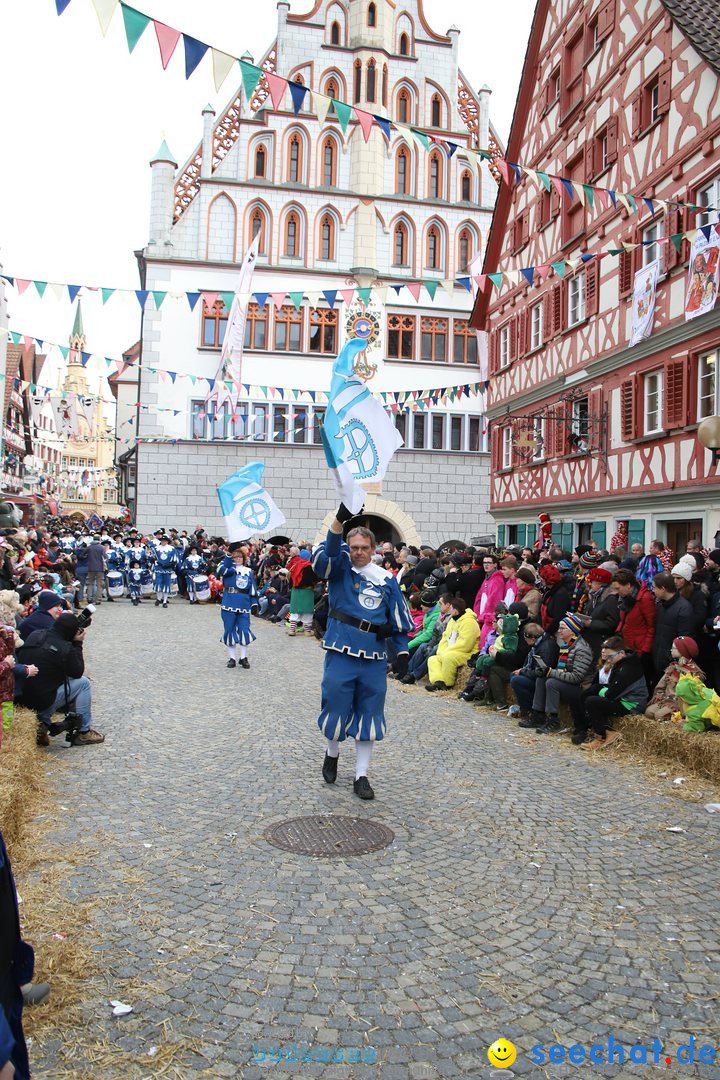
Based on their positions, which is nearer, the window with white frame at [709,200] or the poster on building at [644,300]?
the window with white frame at [709,200]

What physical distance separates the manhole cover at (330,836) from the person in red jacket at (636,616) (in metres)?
4.32

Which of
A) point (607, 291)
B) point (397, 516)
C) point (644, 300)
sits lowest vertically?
point (397, 516)

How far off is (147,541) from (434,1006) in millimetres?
24584

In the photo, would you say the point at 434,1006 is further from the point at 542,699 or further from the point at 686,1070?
the point at 542,699

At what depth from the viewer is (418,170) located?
34.6 metres

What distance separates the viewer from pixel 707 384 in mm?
15812

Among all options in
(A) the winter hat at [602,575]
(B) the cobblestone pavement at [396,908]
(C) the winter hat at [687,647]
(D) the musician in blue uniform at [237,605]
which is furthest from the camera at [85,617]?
(A) the winter hat at [602,575]

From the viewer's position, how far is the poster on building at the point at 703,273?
1447 centimetres

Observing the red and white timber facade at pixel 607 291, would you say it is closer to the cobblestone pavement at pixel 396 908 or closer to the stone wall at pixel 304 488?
the stone wall at pixel 304 488

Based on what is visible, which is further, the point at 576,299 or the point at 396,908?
the point at 576,299

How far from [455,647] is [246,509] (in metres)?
4.41

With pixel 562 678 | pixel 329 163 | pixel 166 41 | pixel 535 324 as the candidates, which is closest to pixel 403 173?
pixel 329 163

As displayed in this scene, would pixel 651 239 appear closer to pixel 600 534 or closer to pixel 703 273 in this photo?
pixel 703 273

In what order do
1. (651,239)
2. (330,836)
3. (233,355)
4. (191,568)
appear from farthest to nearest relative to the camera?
(233,355)
(191,568)
(651,239)
(330,836)
